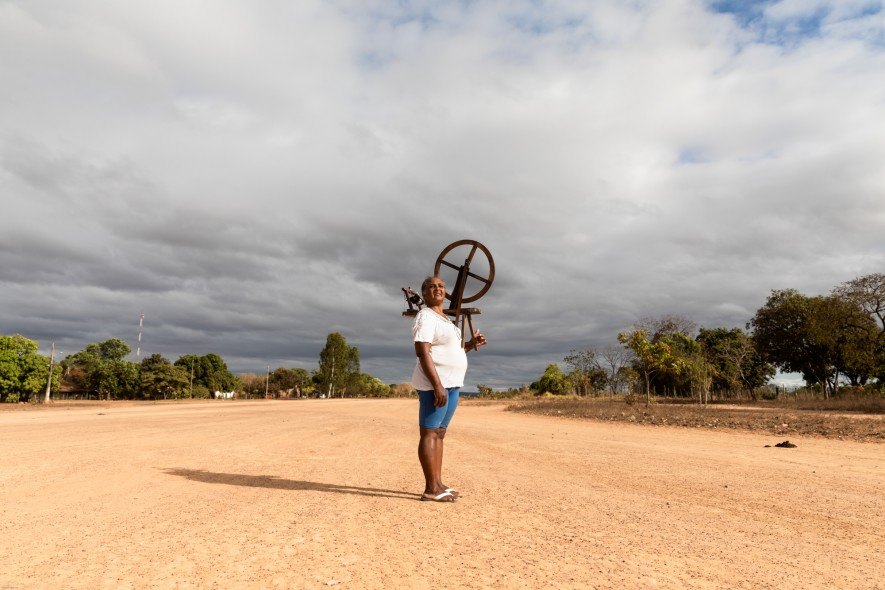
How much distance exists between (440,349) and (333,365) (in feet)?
256

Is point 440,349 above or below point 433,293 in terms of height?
below

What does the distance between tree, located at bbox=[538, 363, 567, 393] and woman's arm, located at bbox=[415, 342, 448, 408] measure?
1964 inches

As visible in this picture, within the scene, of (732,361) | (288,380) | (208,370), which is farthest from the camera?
(288,380)

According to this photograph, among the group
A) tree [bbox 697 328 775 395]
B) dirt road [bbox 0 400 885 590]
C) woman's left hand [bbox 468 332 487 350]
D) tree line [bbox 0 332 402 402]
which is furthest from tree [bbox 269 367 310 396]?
woman's left hand [bbox 468 332 487 350]

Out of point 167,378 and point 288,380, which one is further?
point 288,380

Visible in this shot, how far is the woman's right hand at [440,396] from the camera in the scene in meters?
4.86

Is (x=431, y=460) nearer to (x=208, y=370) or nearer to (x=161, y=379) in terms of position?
(x=161, y=379)

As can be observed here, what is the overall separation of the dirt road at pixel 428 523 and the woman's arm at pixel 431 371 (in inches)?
38.6

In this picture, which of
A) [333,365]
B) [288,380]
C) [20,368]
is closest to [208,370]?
[288,380]

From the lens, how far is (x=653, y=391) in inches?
2623

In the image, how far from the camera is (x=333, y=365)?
8062 centimetres

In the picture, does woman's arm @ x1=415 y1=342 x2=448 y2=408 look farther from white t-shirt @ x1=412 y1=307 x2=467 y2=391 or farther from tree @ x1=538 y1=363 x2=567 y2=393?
tree @ x1=538 y1=363 x2=567 y2=393

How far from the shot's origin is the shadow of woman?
217 inches

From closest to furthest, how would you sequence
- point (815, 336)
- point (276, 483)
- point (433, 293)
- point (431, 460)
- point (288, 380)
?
point (431, 460) < point (433, 293) < point (276, 483) < point (815, 336) < point (288, 380)
